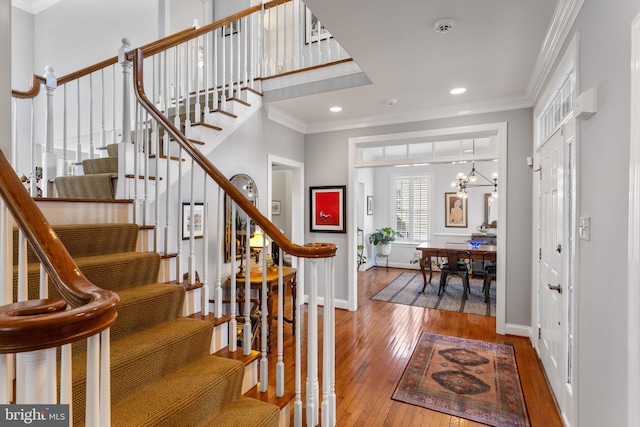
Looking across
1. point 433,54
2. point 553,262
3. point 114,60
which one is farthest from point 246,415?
point 114,60

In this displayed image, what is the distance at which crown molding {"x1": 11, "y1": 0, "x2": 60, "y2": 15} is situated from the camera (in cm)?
531

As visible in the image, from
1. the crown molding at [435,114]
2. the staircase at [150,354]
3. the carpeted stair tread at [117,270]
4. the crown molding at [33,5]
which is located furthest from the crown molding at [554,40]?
the crown molding at [33,5]

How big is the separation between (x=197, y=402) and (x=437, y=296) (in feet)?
15.2

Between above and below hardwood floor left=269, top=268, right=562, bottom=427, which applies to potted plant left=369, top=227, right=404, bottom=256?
above

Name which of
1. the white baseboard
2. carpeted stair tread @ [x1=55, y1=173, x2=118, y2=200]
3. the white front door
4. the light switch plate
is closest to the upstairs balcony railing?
carpeted stair tread @ [x1=55, y1=173, x2=118, y2=200]

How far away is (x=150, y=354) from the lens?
154cm

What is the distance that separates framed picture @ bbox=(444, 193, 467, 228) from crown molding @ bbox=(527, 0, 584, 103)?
4.60m

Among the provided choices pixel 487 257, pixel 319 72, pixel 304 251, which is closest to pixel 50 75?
pixel 319 72

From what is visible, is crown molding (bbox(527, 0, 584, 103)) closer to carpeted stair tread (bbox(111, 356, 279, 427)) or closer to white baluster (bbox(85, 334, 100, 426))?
white baluster (bbox(85, 334, 100, 426))

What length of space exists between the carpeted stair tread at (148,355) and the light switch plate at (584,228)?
84.1 inches

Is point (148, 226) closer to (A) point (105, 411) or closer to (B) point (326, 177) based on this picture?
(A) point (105, 411)

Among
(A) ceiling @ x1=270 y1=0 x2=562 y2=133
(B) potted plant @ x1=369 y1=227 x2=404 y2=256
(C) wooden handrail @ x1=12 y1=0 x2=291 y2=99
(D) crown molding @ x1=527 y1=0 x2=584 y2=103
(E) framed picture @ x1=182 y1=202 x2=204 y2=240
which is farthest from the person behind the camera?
(B) potted plant @ x1=369 y1=227 x2=404 y2=256

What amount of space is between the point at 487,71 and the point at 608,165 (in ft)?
6.18

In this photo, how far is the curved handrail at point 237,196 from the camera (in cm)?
176
